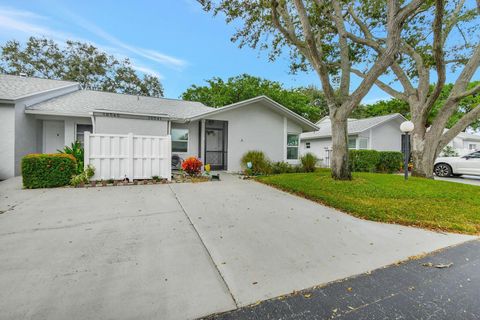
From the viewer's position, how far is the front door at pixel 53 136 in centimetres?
1035

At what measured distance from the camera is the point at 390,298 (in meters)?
1.95

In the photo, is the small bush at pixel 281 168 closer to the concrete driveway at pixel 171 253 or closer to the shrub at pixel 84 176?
the concrete driveway at pixel 171 253

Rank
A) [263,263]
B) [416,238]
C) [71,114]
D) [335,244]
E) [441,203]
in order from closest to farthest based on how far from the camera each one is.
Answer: [263,263], [335,244], [416,238], [441,203], [71,114]

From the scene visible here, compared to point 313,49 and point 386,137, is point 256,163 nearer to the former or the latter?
point 313,49

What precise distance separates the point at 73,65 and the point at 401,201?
30.3 m

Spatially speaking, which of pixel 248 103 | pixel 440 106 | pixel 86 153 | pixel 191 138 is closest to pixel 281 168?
pixel 248 103

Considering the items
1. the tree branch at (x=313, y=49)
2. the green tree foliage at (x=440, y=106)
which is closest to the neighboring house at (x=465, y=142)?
the green tree foliage at (x=440, y=106)

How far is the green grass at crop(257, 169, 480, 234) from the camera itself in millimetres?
4070

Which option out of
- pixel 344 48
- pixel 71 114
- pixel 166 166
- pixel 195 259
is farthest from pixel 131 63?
pixel 195 259

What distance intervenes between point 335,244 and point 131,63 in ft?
95.9

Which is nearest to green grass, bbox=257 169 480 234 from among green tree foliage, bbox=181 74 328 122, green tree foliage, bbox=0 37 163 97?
green tree foliage, bbox=181 74 328 122

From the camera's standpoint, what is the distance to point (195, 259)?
2.55 metres

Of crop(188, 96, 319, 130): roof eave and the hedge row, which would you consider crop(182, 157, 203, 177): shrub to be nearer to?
crop(188, 96, 319, 130): roof eave

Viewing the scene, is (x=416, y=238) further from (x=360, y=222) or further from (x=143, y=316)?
(x=143, y=316)
